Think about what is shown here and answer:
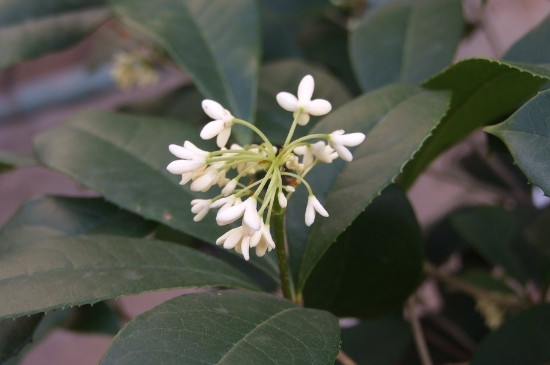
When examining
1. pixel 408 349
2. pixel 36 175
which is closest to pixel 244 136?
pixel 408 349

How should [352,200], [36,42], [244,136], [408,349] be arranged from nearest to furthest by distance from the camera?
[352,200], [244,136], [36,42], [408,349]

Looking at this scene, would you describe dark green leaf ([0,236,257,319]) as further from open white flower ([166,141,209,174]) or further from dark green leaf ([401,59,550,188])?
dark green leaf ([401,59,550,188])

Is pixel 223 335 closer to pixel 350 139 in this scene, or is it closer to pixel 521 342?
pixel 350 139

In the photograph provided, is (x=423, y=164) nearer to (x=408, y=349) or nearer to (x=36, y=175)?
(x=408, y=349)

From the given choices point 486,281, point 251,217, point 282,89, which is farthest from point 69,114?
point 251,217

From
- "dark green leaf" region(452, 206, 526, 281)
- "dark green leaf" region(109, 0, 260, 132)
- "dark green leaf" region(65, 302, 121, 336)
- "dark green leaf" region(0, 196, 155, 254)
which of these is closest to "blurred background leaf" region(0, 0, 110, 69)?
"dark green leaf" region(109, 0, 260, 132)

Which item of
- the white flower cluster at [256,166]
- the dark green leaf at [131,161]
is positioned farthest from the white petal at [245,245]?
the dark green leaf at [131,161]

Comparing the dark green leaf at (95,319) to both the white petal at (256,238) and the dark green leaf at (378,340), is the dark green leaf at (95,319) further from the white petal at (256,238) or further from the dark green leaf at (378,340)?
the white petal at (256,238)
